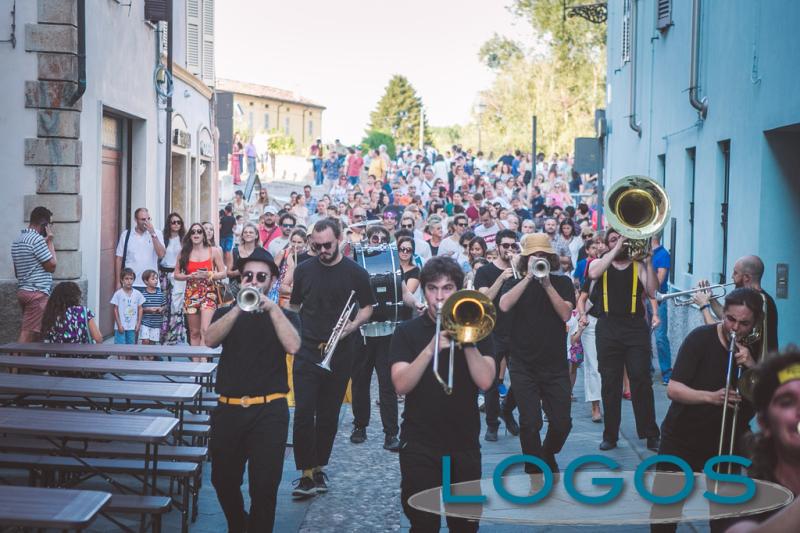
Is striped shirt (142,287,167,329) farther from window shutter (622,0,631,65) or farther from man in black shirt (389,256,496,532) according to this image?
window shutter (622,0,631,65)

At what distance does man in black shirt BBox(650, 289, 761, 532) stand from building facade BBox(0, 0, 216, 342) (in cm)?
917

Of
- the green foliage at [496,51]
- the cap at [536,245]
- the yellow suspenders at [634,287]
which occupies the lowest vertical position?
the yellow suspenders at [634,287]

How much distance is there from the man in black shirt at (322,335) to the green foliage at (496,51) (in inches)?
1941

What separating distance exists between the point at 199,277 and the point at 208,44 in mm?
13202

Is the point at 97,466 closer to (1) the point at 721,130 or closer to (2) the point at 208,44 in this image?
(1) the point at 721,130

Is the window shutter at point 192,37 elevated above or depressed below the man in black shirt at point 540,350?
above

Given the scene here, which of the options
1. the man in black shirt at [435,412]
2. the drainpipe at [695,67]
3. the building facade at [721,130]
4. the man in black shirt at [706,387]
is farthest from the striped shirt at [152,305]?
the man in black shirt at [706,387]

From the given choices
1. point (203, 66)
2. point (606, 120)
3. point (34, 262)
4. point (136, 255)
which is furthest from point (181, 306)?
point (606, 120)

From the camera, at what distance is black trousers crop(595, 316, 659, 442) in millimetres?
9680

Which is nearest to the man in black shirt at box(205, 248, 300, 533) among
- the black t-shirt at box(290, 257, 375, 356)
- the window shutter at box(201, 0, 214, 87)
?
the black t-shirt at box(290, 257, 375, 356)

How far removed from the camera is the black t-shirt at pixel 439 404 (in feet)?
17.9

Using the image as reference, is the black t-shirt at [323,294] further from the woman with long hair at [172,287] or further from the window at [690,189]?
the window at [690,189]

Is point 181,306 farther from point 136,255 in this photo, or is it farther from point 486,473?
point 486,473

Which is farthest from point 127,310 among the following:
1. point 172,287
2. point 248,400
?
point 248,400
